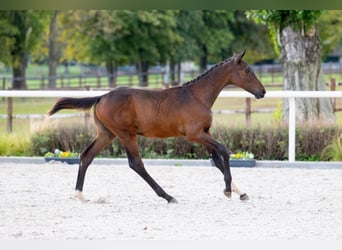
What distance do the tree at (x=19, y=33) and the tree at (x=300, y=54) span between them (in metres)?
20.0

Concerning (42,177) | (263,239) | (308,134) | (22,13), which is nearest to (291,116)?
(308,134)

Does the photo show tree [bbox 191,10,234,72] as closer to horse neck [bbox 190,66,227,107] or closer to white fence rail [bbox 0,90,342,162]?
white fence rail [bbox 0,90,342,162]

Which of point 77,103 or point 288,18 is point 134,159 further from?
point 288,18

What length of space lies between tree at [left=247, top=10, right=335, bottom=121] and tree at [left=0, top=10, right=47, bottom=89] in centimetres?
2000

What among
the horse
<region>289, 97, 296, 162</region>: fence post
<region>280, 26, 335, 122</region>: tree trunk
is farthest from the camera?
<region>280, 26, 335, 122</region>: tree trunk

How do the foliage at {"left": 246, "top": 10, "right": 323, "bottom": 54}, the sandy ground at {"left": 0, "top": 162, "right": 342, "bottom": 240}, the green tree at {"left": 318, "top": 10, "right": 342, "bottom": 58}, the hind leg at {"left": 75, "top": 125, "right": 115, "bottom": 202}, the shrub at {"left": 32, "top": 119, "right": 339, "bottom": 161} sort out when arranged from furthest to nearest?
the green tree at {"left": 318, "top": 10, "right": 342, "bottom": 58}
the foliage at {"left": 246, "top": 10, "right": 323, "bottom": 54}
the shrub at {"left": 32, "top": 119, "right": 339, "bottom": 161}
the hind leg at {"left": 75, "top": 125, "right": 115, "bottom": 202}
the sandy ground at {"left": 0, "top": 162, "right": 342, "bottom": 240}

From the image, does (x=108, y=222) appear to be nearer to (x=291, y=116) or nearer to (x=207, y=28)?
(x=291, y=116)

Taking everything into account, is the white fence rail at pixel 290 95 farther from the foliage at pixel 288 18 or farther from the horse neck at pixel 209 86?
the foliage at pixel 288 18

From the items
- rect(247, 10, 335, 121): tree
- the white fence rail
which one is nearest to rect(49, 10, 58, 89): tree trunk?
rect(247, 10, 335, 121): tree

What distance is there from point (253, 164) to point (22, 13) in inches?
1041

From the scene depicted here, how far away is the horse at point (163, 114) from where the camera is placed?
10.1 meters

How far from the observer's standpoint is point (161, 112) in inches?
400

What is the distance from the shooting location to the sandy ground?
7.96 metres

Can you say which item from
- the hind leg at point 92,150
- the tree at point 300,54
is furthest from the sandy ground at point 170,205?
the tree at point 300,54
